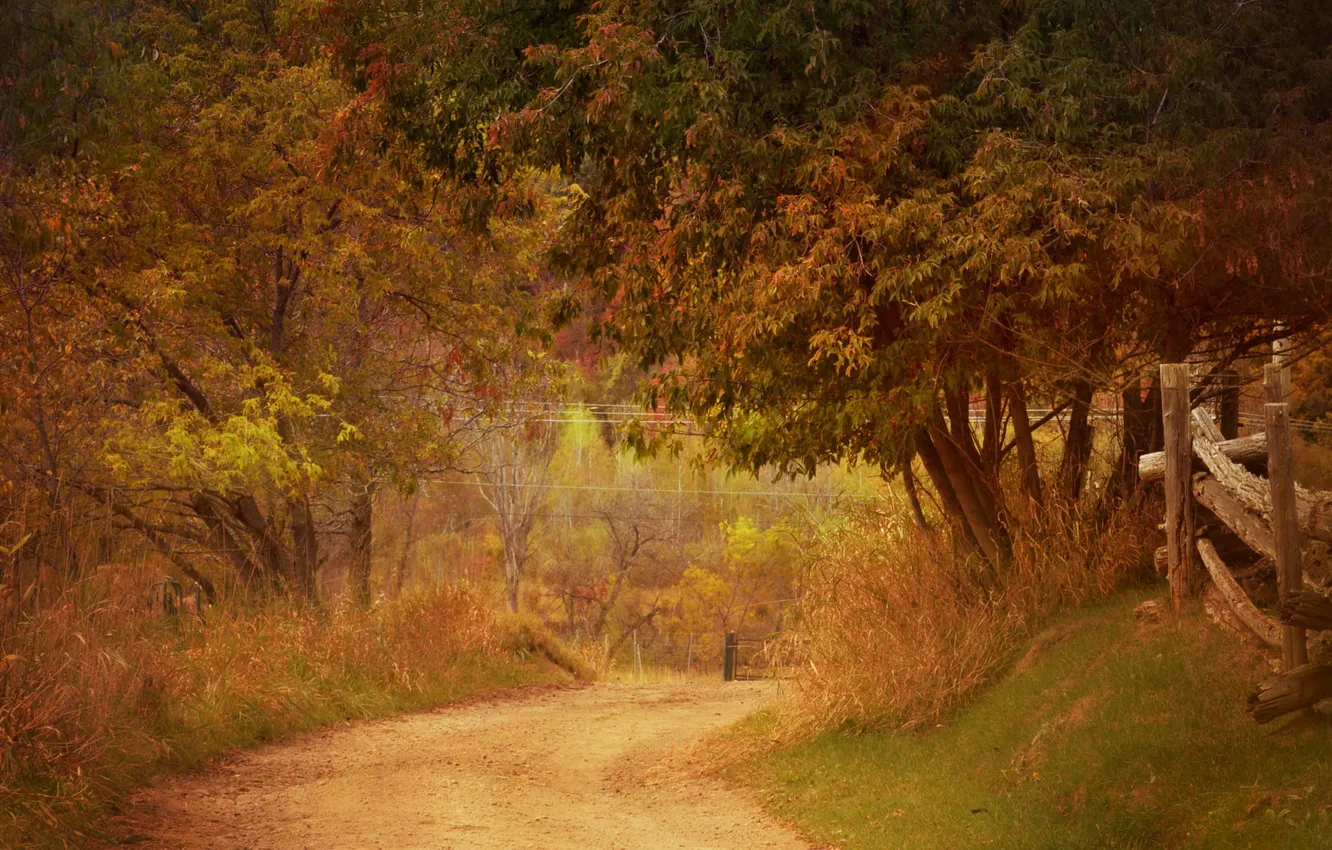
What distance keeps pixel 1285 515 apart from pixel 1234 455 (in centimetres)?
293

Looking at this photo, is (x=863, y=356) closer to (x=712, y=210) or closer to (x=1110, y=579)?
(x=712, y=210)

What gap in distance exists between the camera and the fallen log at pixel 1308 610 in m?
7.18

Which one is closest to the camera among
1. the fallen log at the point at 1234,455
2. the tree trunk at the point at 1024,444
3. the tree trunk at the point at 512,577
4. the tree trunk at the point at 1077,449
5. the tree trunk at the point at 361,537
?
the fallen log at the point at 1234,455

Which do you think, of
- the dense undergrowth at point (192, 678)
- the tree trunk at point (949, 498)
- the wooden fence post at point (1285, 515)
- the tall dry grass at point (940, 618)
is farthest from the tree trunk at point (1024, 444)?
the dense undergrowth at point (192, 678)

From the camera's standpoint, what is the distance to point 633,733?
48.2ft

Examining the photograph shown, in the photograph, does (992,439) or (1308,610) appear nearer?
(1308,610)

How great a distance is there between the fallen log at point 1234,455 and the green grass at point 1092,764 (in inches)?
40.6

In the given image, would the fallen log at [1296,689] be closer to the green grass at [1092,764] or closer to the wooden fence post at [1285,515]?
the green grass at [1092,764]

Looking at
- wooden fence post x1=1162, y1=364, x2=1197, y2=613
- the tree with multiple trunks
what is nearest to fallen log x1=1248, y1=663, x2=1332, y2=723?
wooden fence post x1=1162, y1=364, x2=1197, y2=613

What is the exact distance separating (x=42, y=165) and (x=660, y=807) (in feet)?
23.7

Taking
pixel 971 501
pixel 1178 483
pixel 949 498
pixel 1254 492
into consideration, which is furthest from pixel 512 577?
pixel 1254 492

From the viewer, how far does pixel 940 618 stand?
11.9 meters

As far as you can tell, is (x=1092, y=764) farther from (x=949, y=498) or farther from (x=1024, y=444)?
(x=949, y=498)

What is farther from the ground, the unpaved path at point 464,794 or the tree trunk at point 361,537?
the tree trunk at point 361,537
